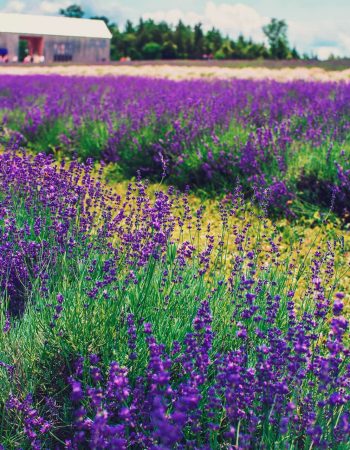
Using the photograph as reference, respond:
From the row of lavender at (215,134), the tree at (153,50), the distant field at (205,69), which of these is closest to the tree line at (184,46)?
the tree at (153,50)

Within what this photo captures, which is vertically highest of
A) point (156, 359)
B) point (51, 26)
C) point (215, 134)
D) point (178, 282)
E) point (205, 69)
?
Answer: point (51, 26)

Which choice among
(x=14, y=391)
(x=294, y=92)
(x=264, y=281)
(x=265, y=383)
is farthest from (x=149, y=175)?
(x=265, y=383)

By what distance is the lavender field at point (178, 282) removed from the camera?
178 cm

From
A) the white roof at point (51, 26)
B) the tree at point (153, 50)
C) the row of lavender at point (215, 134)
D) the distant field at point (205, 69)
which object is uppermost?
the white roof at point (51, 26)

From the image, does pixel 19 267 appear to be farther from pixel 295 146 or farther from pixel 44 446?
pixel 295 146

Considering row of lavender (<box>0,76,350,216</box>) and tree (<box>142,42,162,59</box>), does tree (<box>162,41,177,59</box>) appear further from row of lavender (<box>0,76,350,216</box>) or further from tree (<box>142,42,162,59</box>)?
row of lavender (<box>0,76,350,216</box>)

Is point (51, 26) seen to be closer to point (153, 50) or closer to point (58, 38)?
point (58, 38)

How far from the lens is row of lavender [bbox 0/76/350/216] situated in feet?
18.8

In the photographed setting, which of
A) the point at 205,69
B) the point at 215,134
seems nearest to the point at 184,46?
the point at 205,69

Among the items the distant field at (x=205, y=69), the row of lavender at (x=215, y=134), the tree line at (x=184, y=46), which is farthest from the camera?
the tree line at (x=184, y=46)

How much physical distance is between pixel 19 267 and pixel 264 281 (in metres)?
1.43

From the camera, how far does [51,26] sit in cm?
5303

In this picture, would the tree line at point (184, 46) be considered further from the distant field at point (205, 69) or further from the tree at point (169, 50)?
the distant field at point (205, 69)

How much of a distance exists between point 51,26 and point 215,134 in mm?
50964
